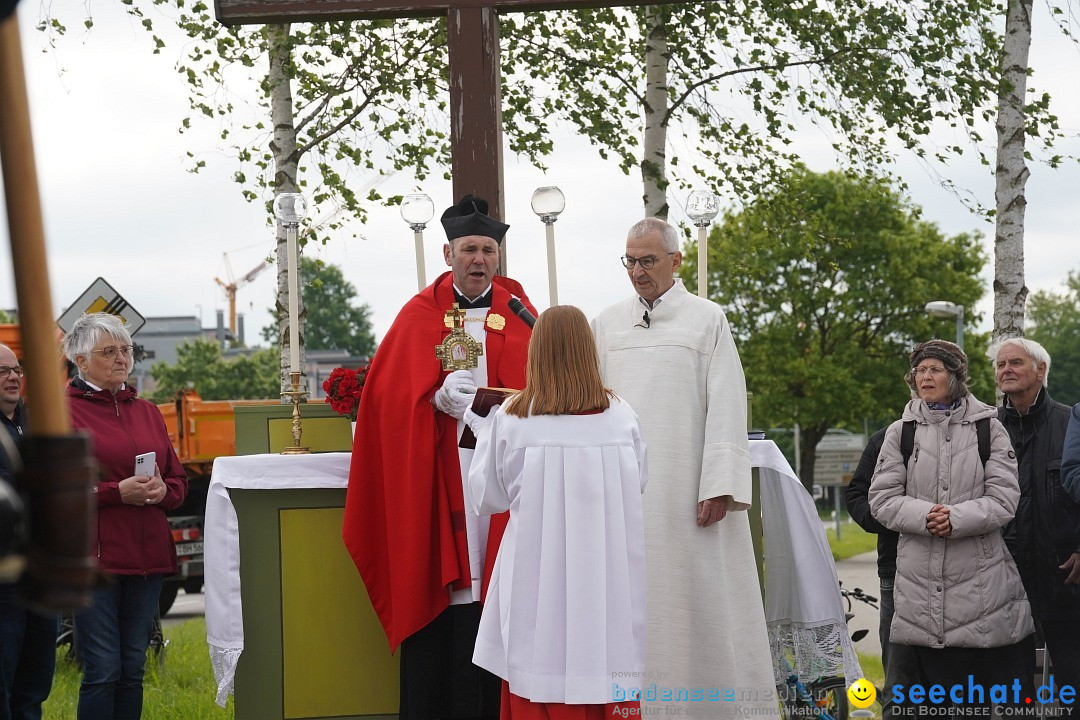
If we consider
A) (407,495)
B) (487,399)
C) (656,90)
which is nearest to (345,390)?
(407,495)

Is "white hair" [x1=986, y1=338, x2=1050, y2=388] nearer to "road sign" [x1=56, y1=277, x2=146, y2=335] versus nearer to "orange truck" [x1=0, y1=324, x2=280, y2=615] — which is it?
"road sign" [x1=56, y1=277, x2=146, y2=335]

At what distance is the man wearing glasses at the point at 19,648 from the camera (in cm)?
441

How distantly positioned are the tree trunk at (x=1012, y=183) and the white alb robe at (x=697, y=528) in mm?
5222

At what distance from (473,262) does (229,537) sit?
1554 mm

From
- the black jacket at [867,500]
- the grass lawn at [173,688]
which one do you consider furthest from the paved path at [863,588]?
the grass lawn at [173,688]

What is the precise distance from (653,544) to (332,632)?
1.42m

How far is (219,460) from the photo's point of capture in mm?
5047

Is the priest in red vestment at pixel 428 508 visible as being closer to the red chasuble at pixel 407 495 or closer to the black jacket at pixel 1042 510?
the red chasuble at pixel 407 495

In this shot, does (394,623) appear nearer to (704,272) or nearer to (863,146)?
(704,272)

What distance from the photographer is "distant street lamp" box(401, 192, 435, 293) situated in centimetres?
541

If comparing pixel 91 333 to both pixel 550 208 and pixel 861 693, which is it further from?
pixel 861 693

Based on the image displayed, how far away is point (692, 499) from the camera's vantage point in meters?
5.07

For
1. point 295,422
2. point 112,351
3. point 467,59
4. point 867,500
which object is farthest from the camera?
point 867,500

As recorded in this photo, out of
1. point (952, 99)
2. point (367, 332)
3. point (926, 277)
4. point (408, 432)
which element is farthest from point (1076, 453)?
point (367, 332)
